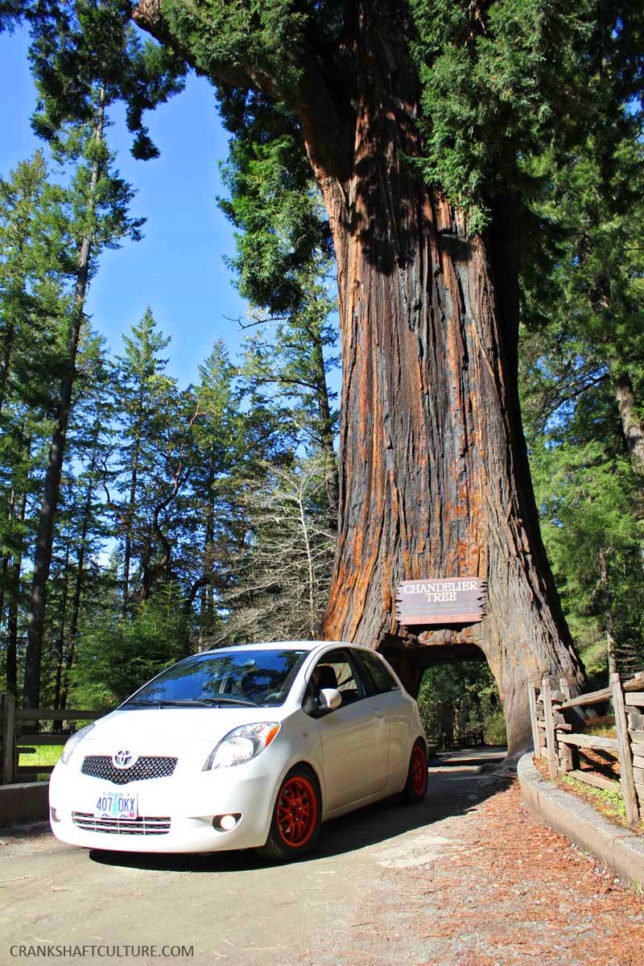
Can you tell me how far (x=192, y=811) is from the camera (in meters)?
4.88

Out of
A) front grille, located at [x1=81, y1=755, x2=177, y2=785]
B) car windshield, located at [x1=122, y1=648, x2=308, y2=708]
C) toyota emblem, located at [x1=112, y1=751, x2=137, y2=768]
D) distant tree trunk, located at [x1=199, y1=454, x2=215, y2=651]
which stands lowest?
front grille, located at [x1=81, y1=755, x2=177, y2=785]

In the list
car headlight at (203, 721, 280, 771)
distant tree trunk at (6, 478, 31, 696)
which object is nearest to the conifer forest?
distant tree trunk at (6, 478, 31, 696)

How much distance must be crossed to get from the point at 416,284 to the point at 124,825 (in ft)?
31.3

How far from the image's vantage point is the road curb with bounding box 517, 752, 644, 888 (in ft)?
13.6

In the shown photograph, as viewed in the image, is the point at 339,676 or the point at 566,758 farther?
the point at 339,676

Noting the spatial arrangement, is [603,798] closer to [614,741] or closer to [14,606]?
[614,741]

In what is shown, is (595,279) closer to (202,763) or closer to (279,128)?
(279,128)

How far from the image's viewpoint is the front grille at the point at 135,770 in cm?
507

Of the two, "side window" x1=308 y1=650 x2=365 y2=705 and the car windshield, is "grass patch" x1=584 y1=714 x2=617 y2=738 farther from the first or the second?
the car windshield

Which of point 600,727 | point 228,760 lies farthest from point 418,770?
point 228,760

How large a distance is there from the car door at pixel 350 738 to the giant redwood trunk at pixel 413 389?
3.71 m

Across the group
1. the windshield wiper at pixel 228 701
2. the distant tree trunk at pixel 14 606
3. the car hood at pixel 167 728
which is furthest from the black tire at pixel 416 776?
the distant tree trunk at pixel 14 606

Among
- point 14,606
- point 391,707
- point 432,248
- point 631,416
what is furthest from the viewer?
point 14,606

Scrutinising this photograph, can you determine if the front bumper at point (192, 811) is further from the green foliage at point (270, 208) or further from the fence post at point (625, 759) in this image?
the green foliage at point (270, 208)
